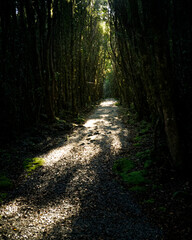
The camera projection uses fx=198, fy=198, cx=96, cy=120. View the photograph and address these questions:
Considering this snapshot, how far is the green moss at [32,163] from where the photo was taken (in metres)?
5.67

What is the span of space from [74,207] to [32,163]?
2853mm

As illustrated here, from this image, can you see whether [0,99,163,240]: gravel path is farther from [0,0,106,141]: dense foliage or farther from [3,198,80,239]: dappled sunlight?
[0,0,106,141]: dense foliage

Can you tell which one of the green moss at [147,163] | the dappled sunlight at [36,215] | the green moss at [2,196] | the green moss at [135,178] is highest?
the green moss at [147,163]

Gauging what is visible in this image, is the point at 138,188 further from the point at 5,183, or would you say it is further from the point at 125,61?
the point at 125,61

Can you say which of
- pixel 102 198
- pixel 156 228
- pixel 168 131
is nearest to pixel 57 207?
pixel 102 198

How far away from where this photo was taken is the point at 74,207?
11.9ft

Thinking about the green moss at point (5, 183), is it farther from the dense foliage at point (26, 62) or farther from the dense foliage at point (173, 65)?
the dense foliage at point (173, 65)

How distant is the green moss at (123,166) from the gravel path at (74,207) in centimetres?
20

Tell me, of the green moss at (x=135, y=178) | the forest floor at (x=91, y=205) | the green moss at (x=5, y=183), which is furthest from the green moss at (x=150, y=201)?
the green moss at (x=5, y=183)

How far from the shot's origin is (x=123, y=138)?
8.19 meters

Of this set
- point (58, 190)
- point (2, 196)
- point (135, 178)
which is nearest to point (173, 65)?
point (135, 178)

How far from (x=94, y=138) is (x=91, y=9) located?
14426mm

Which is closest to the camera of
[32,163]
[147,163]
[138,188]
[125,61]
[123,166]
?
[138,188]

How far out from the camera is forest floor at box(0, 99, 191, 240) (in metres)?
2.93
